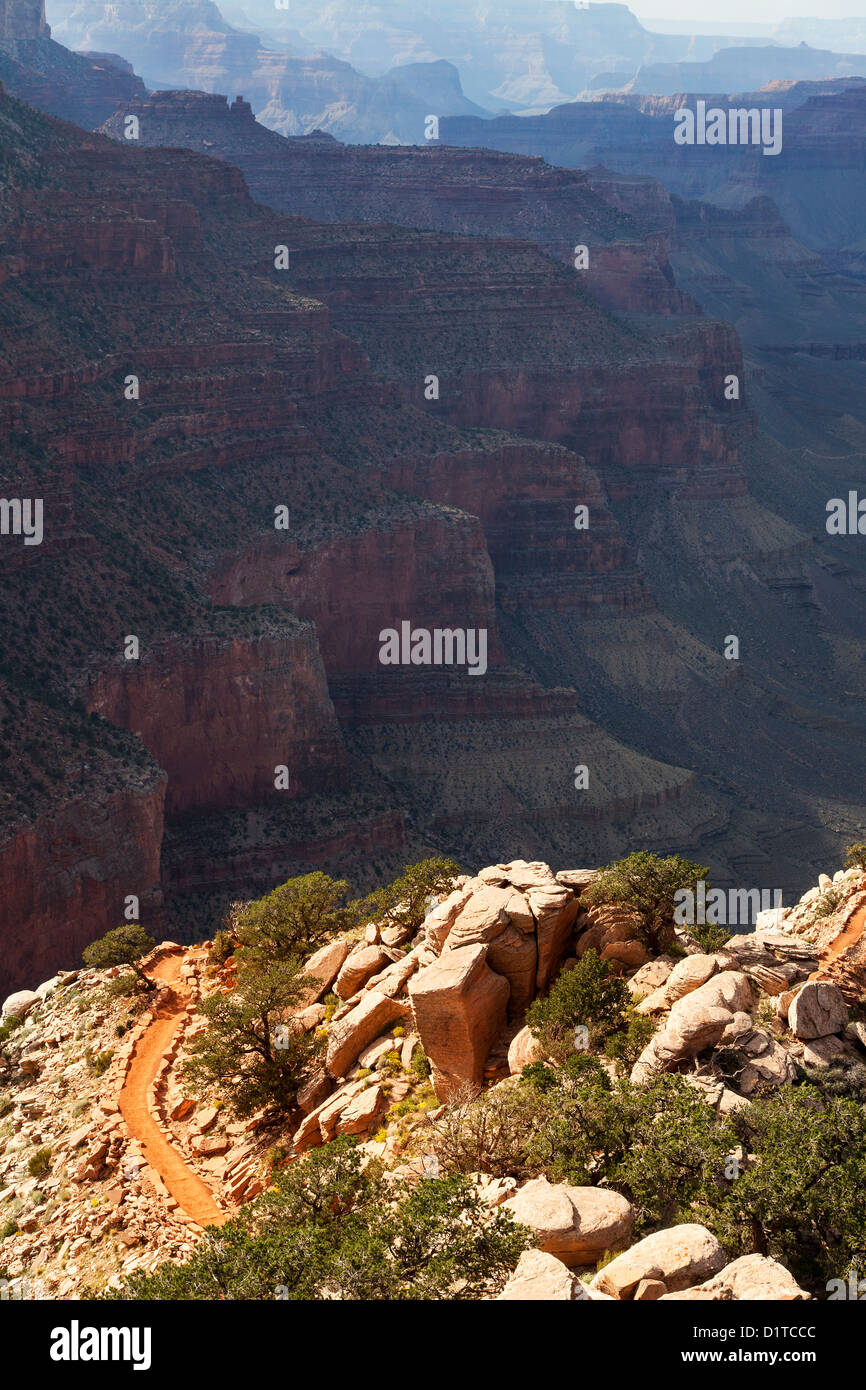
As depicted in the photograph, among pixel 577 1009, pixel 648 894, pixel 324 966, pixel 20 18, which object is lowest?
pixel 324 966

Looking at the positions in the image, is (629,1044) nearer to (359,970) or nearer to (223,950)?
(359,970)

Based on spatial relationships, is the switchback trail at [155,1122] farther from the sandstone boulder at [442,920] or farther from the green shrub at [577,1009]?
the green shrub at [577,1009]

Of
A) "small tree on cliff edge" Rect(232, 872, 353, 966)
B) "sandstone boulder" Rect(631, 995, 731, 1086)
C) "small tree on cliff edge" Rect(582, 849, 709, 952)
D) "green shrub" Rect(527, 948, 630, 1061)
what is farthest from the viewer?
"small tree on cliff edge" Rect(232, 872, 353, 966)

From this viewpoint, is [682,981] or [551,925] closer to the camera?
[682,981]

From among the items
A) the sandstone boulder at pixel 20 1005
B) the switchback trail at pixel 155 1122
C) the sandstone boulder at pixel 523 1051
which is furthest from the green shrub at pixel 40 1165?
the sandstone boulder at pixel 523 1051

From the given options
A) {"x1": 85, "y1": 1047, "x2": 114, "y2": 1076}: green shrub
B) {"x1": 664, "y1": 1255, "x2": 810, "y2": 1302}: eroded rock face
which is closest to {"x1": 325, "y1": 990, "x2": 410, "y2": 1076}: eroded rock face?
{"x1": 85, "y1": 1047, "x2": 114, "y2": 1076}: green shrub

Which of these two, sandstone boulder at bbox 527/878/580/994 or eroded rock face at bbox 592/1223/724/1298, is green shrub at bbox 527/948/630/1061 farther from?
eroded rock face at bbox 592/1223/724/1298

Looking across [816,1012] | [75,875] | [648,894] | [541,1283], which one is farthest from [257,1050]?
[75,875]
